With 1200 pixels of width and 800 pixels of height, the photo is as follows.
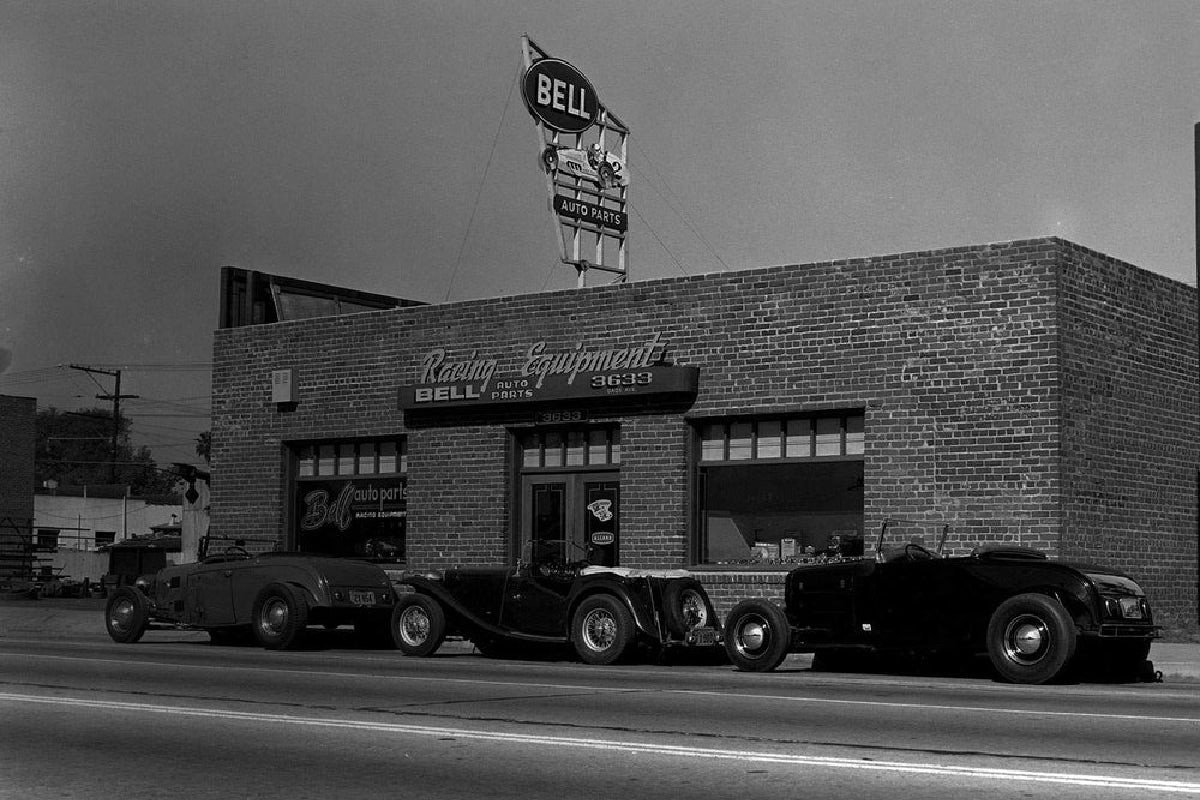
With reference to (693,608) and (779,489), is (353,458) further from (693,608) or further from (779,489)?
(693,608)

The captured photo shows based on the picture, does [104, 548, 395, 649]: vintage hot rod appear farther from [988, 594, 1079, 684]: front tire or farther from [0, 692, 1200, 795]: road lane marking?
[988, 594, 1079, 684]: front tire

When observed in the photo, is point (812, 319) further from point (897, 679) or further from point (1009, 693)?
point (1009, 693)

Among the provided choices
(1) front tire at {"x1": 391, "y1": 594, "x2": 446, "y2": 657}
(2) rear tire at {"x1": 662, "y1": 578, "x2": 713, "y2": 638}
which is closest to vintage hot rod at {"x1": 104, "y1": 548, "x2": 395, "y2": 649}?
(1) front tire at {"x1": 391, "y1": 594, "x2": 446, "y2": 657}

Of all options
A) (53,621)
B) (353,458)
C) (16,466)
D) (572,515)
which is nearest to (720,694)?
(572,515)

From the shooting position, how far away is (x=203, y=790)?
819cm

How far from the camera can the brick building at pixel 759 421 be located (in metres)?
20.6

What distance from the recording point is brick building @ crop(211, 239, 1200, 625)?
67.5 ft

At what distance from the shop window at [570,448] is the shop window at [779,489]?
5.31 ft

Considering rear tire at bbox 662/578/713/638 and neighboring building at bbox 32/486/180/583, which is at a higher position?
neighboring building at bbox 32/486/180/583

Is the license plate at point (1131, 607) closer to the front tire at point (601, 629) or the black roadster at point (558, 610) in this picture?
the black roadster at point (558, 610)

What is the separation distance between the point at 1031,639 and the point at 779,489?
7.41 m

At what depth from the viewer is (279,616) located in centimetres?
2088

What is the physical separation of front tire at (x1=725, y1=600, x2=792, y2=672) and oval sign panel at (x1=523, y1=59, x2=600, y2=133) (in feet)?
44.7

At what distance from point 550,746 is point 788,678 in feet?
23.1
